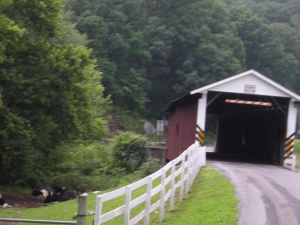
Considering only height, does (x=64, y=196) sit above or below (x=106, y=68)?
below

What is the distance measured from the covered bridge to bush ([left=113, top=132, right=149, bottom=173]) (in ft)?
6.52

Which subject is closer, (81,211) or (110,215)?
(81,211)

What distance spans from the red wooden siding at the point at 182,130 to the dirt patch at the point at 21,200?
775 cm

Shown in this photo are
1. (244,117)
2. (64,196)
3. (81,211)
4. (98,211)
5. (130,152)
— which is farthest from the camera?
(244,117)

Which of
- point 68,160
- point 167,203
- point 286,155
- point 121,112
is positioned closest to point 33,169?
point 68,160

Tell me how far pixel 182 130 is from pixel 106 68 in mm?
27594

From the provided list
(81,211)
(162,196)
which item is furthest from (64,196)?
(81,211)

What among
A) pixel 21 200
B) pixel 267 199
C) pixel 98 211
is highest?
pixel 98 211

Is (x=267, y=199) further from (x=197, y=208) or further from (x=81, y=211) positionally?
(x=81, y=211)

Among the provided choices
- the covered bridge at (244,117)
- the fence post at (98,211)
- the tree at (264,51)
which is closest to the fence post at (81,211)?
the fence post at (98,211)

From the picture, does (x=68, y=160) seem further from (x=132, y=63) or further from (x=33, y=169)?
(x=132, y=63)

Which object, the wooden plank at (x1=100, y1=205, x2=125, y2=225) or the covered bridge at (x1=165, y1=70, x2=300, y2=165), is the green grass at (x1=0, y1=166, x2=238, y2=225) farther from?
the covered bridge at (x1=165, y1=70, x2=300, y2=165)

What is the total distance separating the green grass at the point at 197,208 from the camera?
1055 cm

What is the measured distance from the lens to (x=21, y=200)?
823 inches
